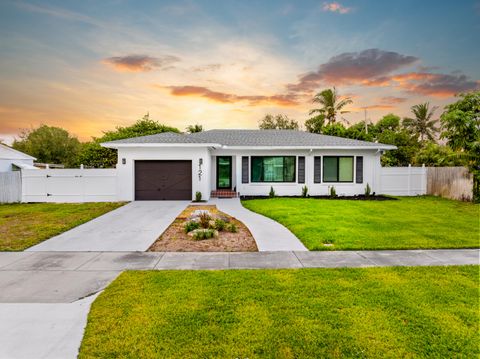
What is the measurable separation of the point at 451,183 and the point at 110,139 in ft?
96.5

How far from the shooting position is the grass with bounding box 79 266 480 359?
2.88m

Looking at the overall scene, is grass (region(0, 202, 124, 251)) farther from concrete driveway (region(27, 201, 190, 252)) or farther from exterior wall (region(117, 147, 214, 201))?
exterior wall (region(117, 147, 214, 201))

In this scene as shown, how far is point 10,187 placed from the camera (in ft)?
47.6

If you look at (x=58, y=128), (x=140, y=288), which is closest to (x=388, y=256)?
(x=140, y=288)

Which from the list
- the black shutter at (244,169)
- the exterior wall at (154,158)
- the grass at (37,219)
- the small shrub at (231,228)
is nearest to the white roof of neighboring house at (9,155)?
the grass at (37,219)

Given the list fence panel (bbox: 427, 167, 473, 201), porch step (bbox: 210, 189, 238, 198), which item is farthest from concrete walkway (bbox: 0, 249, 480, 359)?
fence panel (bbox: 427, 167, 473, 201)

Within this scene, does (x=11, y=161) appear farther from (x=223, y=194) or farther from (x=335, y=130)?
(x=335, y=130)

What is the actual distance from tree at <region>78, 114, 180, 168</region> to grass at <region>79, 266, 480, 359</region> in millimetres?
19836

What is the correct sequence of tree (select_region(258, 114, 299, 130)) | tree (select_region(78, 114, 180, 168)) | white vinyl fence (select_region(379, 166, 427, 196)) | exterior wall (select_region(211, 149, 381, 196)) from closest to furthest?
exterior wall (select_region(211, 149, 381, 196))
white vinyl fence (select_region(379, 166, 427, 196))
tree (select_region(78, 114, 180, 168))
tree (select_region(258, 114, 299, 130))

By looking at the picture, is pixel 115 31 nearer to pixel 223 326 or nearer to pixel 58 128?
pixel 223 326

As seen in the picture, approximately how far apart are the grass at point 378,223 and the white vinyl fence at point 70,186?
7.69 meters

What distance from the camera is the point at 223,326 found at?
3.27 meters

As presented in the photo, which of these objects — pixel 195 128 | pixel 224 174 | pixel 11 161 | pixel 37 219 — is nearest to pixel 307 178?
pixel 224 174

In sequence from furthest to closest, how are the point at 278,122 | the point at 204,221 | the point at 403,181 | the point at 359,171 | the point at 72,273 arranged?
the point at 278,122
the point at 403,181
the point at 359,171
the point at 204,221
the point at 72,273
